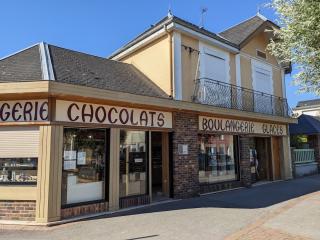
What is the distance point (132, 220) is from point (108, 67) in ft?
20.2

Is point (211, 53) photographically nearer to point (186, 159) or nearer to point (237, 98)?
point (237, 98)

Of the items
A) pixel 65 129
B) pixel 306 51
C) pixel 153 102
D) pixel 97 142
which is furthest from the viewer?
pixel 153 102

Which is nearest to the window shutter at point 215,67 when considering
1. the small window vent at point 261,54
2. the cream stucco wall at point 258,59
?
the cream stucco wall at point 258,59

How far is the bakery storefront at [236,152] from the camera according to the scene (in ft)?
40.9

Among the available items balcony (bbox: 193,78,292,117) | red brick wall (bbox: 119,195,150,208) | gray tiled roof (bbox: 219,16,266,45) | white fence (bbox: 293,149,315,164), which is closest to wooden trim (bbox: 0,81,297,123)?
balcony (bbox: 193,78,292,117)

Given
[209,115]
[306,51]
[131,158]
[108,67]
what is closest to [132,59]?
[108,67]

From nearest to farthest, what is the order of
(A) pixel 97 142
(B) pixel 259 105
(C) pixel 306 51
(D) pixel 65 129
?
(C) pixel 306 51, (D) pixel 65 129, (A) pixel 97 142, (B) pixel 259 105

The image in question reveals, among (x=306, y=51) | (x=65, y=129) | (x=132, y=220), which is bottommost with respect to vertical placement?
(x=132, y=220)

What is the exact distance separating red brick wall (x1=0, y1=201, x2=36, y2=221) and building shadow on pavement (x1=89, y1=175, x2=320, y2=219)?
1.80 m

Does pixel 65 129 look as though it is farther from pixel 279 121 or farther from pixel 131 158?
pixel 279 121

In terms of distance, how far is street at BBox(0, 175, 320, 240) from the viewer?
6.79 metres

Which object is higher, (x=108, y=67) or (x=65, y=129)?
(x=108, y=67)

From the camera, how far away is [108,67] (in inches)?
480

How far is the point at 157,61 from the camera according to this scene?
1223 centimetres
